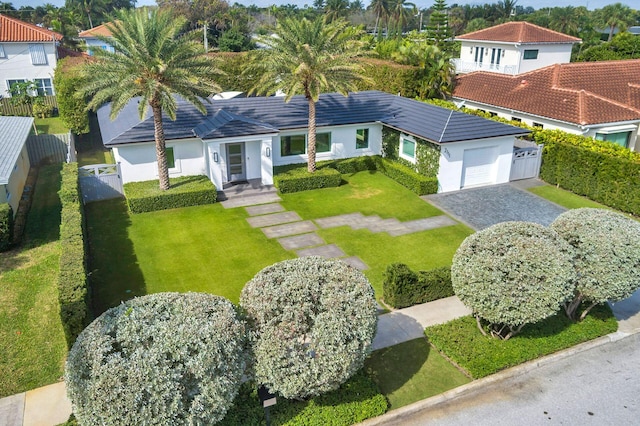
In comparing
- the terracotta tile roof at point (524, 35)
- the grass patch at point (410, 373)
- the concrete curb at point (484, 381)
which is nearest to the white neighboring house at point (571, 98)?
the terracotta tile roof at point (524, 35)

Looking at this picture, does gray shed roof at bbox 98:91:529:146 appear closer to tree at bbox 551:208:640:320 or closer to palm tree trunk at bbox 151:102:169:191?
palm tree trunk at bbox 151:102:169:191

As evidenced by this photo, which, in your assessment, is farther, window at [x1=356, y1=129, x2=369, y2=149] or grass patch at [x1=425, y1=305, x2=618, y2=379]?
window at [x1=356, y1=129, x2=369, y2=149]

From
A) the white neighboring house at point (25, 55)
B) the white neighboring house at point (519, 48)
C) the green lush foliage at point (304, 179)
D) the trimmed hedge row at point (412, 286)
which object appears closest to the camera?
the trimmed hedge row at point (412, 286)

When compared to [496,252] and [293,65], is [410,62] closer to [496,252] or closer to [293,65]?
[293,65]

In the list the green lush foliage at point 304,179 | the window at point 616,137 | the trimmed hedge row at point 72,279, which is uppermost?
the window at point 616,137

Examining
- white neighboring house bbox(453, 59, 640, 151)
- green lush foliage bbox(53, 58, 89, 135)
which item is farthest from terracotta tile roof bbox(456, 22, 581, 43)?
green lush foliage bbox(53, 58, 89, 135)

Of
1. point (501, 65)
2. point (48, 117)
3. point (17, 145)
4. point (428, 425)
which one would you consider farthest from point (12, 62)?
point (428, 425)

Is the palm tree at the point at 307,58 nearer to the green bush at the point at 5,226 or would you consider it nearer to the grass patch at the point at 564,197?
the grass patch at the point at 564,197
